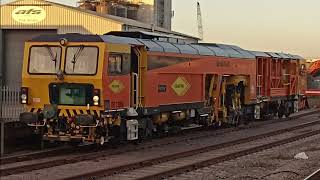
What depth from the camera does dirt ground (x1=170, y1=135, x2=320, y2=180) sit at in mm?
12097

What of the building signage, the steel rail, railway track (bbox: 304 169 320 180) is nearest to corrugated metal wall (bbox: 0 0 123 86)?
the building signage

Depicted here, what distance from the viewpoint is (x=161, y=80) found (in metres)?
17.9

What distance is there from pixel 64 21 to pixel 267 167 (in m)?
33.4

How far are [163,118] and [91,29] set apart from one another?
26080mm

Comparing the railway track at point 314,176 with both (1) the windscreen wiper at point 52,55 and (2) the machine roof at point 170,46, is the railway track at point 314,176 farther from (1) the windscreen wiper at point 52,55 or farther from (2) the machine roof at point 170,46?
(1) the windscreen wiper at point 52,55

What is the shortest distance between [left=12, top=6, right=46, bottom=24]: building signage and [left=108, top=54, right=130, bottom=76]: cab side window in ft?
101

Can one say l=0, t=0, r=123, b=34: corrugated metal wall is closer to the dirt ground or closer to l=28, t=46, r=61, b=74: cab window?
l=28, t=46, r=61, b=74: cab window

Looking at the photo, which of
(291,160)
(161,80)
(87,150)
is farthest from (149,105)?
(291,160)

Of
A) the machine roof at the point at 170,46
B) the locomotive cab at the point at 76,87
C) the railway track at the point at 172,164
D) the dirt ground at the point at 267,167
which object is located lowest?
the dirt ground at the point at 267,167

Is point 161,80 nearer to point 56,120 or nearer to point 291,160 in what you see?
point 56,120

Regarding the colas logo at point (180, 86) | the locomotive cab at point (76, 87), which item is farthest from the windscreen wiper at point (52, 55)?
the colas logo at point (180, 86)

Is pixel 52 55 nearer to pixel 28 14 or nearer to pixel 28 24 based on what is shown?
pixel 28 24

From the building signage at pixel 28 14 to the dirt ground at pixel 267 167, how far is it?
31.9m

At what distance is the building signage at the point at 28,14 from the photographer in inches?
1790
